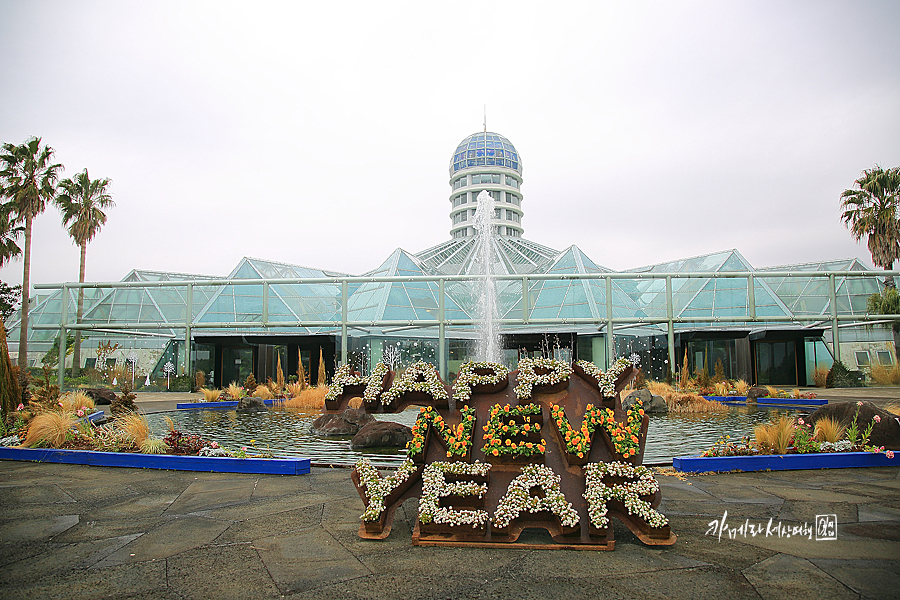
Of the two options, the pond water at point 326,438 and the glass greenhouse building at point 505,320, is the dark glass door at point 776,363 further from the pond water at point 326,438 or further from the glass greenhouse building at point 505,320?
the pond water at point 326,438

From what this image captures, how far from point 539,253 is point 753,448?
37694mm

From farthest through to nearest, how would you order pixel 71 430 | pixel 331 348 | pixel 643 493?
pixel 331 348
pixel 71 430
pixel 643 493

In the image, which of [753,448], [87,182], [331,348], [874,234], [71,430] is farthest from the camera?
[87,182]

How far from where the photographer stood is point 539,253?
145 feet

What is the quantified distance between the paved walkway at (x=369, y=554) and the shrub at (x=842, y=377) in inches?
780

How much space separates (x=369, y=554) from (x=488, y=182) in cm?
6513

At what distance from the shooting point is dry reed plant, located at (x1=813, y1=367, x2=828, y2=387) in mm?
23120

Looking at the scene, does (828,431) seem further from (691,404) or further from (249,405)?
(249,405)

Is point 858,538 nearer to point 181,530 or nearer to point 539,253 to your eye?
point 181,530

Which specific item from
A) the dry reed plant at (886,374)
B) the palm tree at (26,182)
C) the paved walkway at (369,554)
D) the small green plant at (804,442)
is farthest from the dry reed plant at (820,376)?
the palm tree at (26,182)

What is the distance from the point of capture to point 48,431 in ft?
25.5

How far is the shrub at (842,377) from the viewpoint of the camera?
21.9 metres

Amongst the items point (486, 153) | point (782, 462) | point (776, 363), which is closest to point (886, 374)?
point (776, 363)

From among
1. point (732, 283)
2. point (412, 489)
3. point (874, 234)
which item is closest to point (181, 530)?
point (412, 489)
